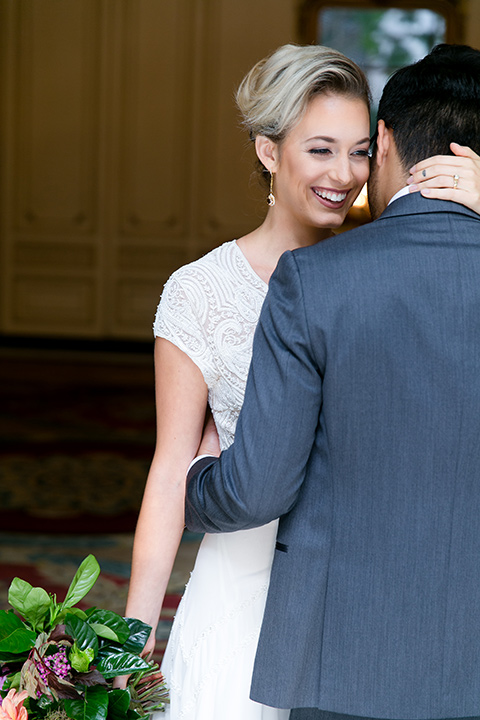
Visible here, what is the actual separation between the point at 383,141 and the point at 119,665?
967mm

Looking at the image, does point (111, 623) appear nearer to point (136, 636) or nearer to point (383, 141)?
point (136, 636)

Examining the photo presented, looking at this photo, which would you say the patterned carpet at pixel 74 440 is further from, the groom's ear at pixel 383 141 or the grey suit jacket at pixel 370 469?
the groom's ear at pixel 383 141

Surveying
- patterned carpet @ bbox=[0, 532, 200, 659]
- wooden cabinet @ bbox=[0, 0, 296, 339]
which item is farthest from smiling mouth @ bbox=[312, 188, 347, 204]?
wooden cabinet @ bbox=[0, 0, 296, 339]

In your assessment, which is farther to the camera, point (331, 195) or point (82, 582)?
point (331, 195)

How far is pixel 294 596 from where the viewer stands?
4.36 ft

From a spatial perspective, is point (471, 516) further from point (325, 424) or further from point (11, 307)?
point (11, 307)

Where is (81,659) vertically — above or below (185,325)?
below

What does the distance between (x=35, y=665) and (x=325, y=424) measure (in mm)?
629

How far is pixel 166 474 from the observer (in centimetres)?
169

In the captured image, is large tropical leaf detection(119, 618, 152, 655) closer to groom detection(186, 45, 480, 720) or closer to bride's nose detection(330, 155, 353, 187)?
groom detection(186, 45, 480, 720)

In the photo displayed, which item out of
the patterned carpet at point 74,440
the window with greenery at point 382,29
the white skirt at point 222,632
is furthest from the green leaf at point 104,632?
the window with greenery at point 382,29

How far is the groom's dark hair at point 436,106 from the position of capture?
1.31m

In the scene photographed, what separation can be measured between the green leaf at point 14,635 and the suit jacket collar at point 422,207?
906 millimetres

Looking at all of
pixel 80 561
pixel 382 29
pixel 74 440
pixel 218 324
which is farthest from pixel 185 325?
pixel 382 29
